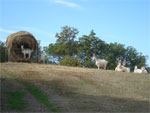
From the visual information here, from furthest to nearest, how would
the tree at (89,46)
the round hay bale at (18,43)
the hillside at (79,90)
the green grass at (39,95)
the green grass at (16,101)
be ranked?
the tree at (89,46) → the round hay bale at (18,43) → the hillside at (79,90) → the green grass at (39,95) → the green grass at (16,101)

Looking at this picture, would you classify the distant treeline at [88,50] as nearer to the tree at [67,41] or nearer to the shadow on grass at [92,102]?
the tree at [67,41]

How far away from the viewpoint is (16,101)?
12.7 meters

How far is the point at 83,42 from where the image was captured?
46812 millimetres

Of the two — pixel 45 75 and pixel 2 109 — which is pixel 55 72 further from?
pixel 2 109

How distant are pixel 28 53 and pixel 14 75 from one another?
914 cm

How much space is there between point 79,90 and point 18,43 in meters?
12.8

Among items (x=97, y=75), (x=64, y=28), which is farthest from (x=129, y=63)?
(x=97, y=75)

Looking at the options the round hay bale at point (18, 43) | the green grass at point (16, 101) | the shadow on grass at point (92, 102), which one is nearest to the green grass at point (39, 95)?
the shadow on grass at point (92, 102)

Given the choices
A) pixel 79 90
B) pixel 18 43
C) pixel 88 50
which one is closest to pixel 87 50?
pixel 88 50

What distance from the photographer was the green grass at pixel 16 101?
12008 millimetres

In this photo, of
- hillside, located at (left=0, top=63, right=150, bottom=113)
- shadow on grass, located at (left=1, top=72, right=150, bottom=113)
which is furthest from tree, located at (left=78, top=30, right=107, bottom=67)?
shadow on grass, located at (left=1, top=72, right=150, bottom=113)

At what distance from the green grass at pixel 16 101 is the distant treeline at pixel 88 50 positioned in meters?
28.3

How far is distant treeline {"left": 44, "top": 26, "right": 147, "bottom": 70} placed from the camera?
46.1 m

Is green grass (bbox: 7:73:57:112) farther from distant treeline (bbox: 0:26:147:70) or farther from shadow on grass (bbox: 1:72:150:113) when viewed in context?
distant treeline (bbox: 0:26:147:70)
